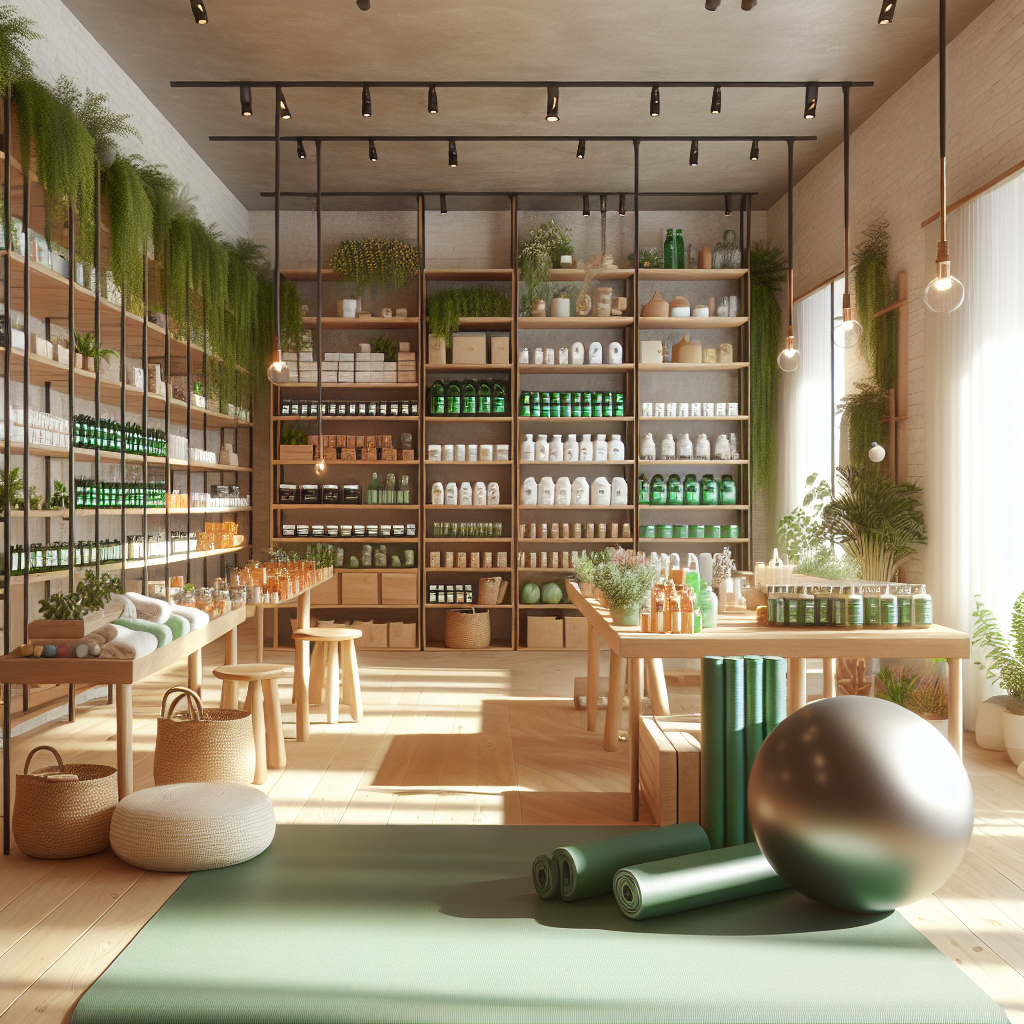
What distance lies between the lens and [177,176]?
724 centimetres

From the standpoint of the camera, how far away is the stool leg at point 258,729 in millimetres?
4289

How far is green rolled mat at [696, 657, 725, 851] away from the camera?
3350mm

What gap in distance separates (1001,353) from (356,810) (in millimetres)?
4248

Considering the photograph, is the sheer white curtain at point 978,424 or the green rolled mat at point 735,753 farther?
the sheer white curtain at point 978,424

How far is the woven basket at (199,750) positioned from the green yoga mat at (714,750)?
1957 millimetres

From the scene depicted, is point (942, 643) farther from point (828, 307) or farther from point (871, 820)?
point (828, 307)

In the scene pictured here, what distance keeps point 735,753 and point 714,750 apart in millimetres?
75

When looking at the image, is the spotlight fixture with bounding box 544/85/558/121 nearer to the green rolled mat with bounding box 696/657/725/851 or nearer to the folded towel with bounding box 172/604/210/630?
the folded towel with bounding box 172/604/210/630

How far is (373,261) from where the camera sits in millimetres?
8664

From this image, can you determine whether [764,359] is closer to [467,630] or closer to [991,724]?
[467,630]

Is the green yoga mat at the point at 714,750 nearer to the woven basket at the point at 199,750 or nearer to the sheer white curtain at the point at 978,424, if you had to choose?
the woven basket at the point at 199,750

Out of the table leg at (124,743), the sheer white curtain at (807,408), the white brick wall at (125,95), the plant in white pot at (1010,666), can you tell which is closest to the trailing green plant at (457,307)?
the white brick wall at (125,95)

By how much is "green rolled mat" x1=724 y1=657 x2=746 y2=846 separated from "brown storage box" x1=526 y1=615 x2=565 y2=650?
17.2 ft

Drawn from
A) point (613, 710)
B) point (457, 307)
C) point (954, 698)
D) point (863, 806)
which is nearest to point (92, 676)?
point (613, 710)
